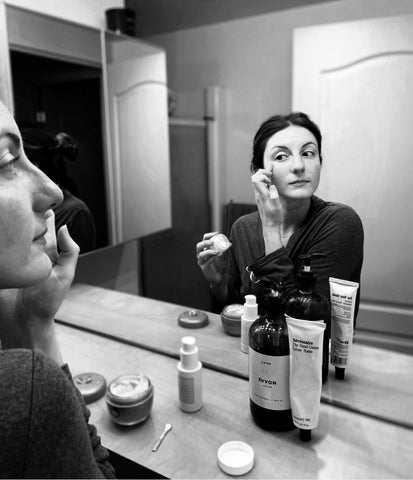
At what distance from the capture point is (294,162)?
0.67 metres

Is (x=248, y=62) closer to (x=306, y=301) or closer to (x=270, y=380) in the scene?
(x=306, y=301)

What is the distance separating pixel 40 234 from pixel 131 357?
475mm

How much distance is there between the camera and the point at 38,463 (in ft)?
1.05

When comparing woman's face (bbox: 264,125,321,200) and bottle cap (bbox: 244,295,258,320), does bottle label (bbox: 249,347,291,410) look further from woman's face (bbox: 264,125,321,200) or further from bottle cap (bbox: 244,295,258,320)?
woman's face (bbox: 264,125,321,200)

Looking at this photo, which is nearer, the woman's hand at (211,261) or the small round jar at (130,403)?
the small round jar at (130,403)

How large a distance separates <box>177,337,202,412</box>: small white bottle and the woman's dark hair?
33 cm

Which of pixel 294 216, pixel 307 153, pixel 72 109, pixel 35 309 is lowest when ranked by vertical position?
pixel 35 309

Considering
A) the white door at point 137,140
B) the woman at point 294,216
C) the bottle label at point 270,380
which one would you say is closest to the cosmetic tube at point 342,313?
the woman at point 294,216

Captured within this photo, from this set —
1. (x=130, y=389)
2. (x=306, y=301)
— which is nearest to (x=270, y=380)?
(x=306, y=301)

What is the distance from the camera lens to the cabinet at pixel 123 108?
0.92 m

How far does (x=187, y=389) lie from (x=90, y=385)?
0.20 m

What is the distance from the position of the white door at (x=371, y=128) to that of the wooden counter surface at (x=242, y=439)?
0.64 feet

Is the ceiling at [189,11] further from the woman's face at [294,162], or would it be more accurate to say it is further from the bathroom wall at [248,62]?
the woman's face at [294,162]

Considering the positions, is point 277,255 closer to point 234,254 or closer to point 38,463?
point 234,254
